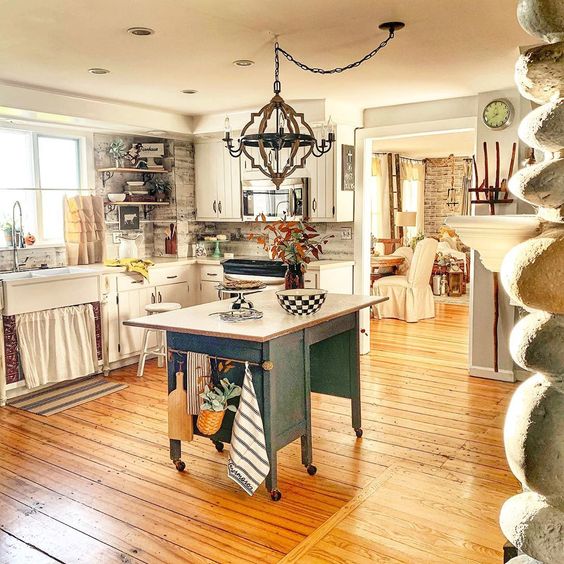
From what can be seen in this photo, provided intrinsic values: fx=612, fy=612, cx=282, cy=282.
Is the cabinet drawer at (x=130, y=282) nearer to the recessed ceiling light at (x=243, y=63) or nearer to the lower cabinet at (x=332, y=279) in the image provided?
the lower cabinet at (x=332, y=279)

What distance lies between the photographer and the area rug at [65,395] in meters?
4.62

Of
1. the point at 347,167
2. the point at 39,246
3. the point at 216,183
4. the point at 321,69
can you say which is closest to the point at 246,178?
the point at 216,183

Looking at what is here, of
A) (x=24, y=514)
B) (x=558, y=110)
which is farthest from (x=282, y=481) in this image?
(x=558, y=110)

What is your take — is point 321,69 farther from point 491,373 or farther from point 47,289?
point 491,373

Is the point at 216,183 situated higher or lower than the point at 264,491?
higher

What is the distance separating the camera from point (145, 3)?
2906mm

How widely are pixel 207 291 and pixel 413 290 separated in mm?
2830

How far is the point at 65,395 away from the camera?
16.2 feet

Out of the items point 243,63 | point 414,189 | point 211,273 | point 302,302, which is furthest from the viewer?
point 414,189

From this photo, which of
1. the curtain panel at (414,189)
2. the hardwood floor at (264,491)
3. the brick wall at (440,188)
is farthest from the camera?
the brick wall at (440,188)

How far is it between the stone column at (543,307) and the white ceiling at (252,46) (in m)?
2.16

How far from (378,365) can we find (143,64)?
335 cm

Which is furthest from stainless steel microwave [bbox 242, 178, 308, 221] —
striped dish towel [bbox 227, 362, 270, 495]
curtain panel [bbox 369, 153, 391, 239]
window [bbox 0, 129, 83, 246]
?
curtain panel [bbox 369, 153, 391, 239]

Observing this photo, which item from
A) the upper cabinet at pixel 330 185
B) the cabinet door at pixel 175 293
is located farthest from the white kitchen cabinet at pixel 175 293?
the upper cabinet at pixel 330 185
